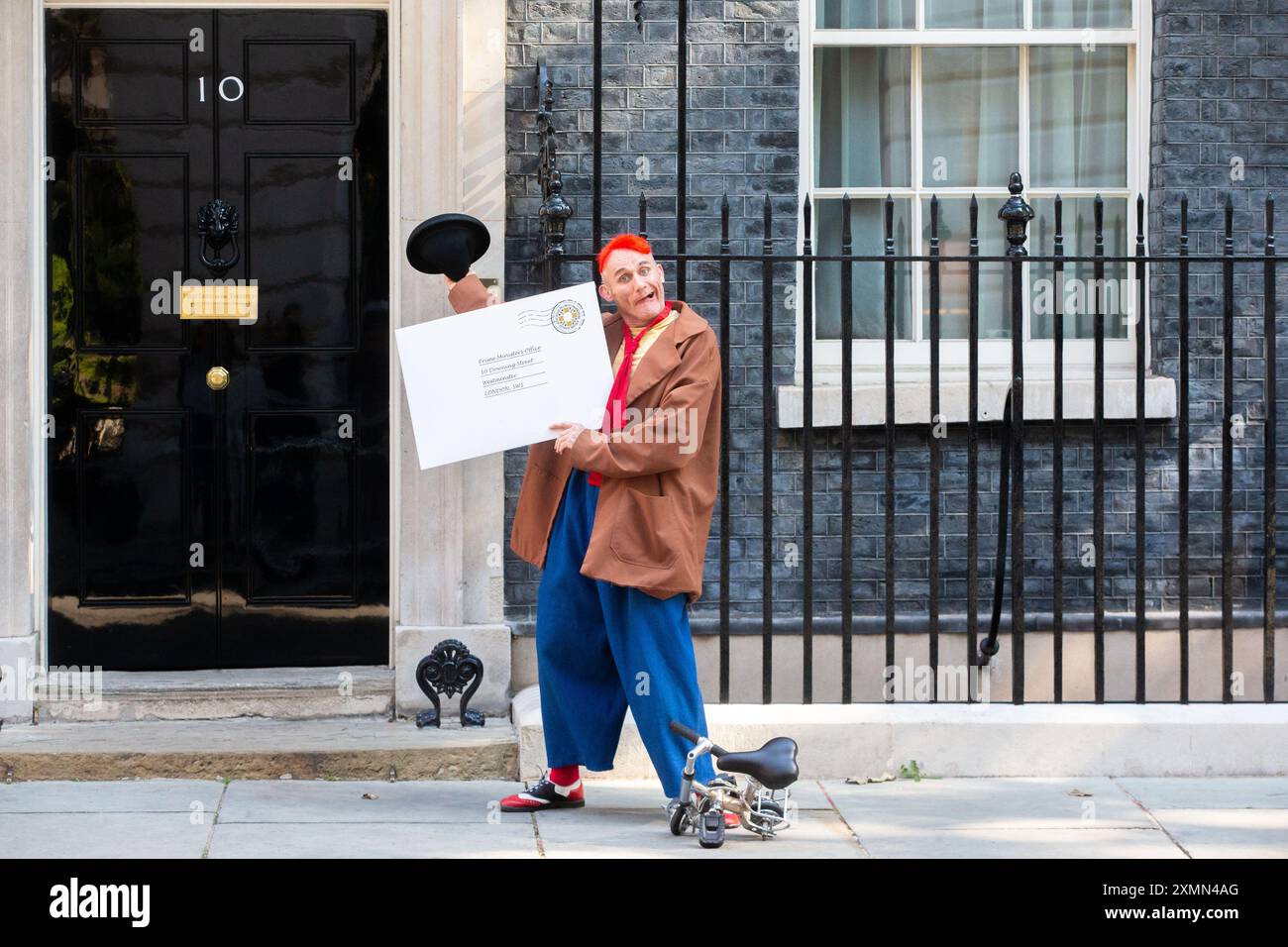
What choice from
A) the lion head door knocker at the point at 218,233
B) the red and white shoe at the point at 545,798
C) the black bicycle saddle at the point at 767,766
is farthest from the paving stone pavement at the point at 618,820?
the lion head door knocker at the point at 218,233

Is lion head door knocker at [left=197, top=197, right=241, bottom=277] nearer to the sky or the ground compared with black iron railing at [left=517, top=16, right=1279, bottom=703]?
nearer to the sky

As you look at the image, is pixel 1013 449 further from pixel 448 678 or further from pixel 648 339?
pixel 448 678

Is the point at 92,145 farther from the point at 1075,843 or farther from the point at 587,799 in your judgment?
the point at 1075,843

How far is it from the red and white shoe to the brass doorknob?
2.22 metres

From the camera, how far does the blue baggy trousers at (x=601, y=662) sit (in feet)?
17.7

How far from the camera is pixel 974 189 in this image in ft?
24.5

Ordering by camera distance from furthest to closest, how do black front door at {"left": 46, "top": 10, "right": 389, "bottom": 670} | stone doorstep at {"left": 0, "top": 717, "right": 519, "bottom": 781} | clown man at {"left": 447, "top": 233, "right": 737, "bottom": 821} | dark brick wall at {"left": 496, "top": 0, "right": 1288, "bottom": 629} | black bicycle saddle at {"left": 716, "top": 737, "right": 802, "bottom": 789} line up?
1. dark brick wall at {"left": 496, "top": 0, "right": 1288, "bottom": 629}
2. black front door at {"left": 46, "top": 10, "right": 389, "bottom": 670}
3. stone doorstep at {"left": 0, "top": 717, "right": 519, "bottom": 781}
4. clown man at {"left": 447, "top": 233, "right": 737, "bottom": 821}
5. black bicycle saddle at {"left": 716, "top": 737, "right": 802, "bottom": 789}

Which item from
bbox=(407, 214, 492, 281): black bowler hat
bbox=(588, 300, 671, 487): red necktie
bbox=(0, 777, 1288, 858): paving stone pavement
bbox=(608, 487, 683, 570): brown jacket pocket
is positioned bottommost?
bbox=(0, 777, 1288, 858): paving stone pavement

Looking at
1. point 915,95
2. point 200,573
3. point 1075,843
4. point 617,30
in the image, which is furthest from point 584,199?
point 1075,843

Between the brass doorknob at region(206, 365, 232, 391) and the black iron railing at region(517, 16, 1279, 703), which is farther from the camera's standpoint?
the brass doorknob at region(206, 365, 232, 391)

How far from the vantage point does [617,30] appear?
7.08 metres

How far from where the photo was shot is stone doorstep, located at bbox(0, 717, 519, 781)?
614 cm

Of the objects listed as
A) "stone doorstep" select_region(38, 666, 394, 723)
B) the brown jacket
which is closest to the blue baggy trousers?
the brown jacket

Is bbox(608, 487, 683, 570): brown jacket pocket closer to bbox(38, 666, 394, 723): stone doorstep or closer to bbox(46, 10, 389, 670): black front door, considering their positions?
bbox(38, 666, 394, 723): stone doorstep
